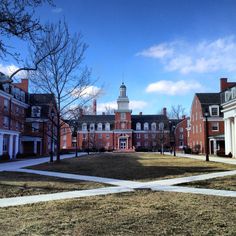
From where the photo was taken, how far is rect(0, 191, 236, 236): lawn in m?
6.26

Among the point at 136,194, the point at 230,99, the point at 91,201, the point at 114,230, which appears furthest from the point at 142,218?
the point at 230,99

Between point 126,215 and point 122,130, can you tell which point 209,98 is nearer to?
point 122,130

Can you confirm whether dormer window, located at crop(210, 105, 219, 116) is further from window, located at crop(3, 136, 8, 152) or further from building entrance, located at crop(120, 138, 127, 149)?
building entrance, located at crop(120, 138, 127, 149)

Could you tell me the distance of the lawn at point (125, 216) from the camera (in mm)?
6262

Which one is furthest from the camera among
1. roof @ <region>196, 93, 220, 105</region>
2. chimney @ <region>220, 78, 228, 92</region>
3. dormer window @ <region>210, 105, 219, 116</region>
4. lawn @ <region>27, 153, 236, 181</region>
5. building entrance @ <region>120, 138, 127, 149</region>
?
building entrance @ <region>120, 138, 127, 149</region>

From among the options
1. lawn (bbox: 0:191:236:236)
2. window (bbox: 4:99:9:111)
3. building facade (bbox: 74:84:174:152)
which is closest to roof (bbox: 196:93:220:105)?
building facade (bbox: 74:84:174:152)

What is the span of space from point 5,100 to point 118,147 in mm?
48334

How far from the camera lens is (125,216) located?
7410 mm

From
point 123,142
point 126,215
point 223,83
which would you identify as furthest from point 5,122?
point 123,142

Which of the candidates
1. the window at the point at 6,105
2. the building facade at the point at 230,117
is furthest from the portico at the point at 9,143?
the building facade at the point at 230,117

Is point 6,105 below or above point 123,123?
below

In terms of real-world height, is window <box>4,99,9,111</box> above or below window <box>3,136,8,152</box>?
above

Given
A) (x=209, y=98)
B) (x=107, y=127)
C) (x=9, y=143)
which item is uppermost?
(x=209, y=98)

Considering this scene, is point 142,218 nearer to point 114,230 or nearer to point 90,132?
point 114,230
